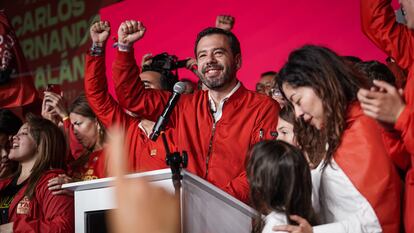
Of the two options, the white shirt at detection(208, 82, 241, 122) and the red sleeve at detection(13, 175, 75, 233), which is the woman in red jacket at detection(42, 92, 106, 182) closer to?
the red sleeve at detection(13, 175, 75, 233)

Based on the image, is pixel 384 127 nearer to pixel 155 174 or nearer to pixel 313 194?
pixel 313 194

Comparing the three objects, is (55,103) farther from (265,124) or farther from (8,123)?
(265,124)

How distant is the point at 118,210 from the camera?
1910 mm

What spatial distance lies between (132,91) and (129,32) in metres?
0.27

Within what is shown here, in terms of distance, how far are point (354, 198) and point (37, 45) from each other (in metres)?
4.56

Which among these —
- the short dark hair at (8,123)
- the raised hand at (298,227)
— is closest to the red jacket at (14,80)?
the short dark hair at (8,123)

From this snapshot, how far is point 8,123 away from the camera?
4004 millimetres

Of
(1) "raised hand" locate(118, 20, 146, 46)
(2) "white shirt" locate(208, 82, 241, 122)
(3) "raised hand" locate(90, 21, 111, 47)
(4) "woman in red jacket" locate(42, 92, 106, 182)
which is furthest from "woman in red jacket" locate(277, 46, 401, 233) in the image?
(4) "woman in red jacket" locate(42, 92, 106, 182)

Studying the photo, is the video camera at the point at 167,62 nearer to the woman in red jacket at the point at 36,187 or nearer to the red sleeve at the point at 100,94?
the red sleeve at the point at 100,94

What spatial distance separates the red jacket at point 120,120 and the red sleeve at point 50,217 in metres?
0.36

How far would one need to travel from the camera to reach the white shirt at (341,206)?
6.15 ft

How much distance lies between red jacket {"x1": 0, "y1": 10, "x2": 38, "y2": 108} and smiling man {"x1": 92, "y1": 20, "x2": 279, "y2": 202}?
154 centimetres

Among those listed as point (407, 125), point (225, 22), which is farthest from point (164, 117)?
point (225, 22)

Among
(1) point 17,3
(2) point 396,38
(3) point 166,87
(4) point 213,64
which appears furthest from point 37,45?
(2) point 396,38
